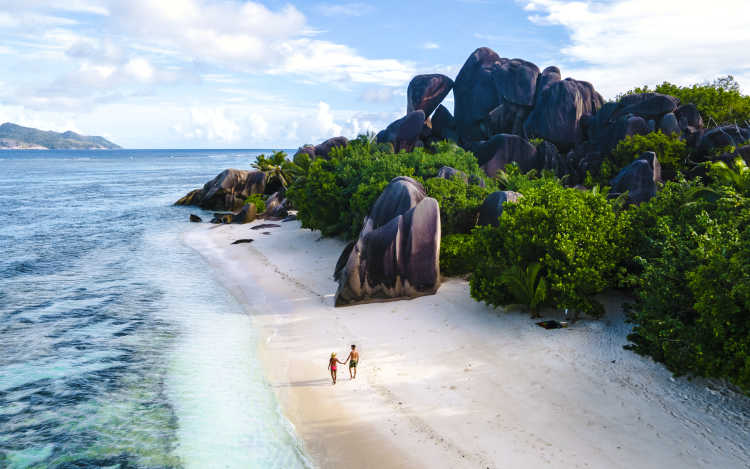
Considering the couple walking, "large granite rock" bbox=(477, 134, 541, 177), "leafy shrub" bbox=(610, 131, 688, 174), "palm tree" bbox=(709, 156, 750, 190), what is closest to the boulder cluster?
"large granite rock" bbox=(477, 134, 541, 177)

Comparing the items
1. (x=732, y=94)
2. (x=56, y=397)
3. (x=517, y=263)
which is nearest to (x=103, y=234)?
(x=56, y=397)

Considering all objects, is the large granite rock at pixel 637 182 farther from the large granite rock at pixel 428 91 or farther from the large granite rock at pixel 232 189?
the large granite rock at pixel 232 189

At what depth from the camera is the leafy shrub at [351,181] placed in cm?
3036

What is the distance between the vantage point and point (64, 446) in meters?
13.1

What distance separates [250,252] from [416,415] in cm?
2437

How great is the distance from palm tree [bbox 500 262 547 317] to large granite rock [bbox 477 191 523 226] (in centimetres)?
540

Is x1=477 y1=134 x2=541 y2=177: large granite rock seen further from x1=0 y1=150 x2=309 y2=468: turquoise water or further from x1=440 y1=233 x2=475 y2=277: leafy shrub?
x1=0 y1=150 x2=309 y2=468: turquoise water

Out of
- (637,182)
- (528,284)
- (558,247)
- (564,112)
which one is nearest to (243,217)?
(637,182)

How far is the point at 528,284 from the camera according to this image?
1802 cm

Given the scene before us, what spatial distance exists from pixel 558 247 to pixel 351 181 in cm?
1842

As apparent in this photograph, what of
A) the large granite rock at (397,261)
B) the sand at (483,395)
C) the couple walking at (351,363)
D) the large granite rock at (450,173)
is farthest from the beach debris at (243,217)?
the couple walking at (351,363)

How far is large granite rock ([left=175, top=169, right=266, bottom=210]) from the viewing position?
6031 centimetres

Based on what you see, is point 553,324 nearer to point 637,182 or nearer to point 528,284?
point 528,284

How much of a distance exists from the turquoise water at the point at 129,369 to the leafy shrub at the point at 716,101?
4672 cm
